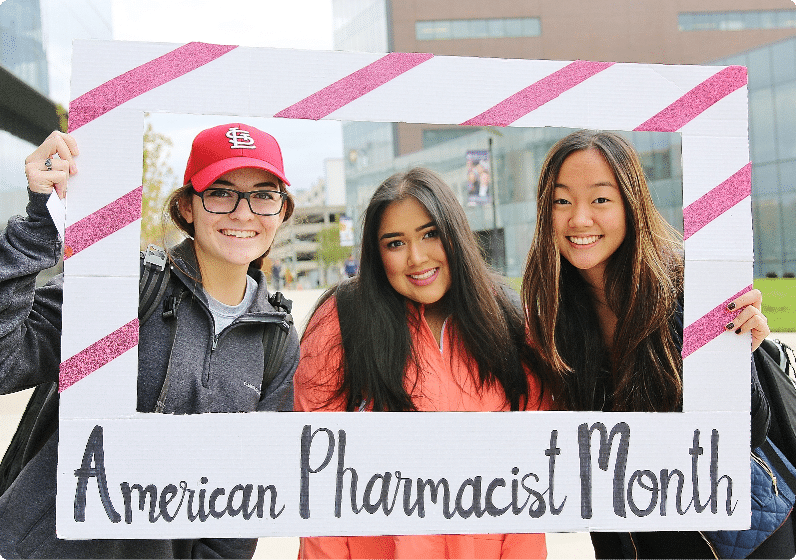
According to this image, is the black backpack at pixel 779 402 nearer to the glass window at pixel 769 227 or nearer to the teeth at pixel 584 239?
the teeth at pixel 584 239

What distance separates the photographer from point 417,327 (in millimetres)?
1807

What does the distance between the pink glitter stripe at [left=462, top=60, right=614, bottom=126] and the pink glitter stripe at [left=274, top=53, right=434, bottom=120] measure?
247mm

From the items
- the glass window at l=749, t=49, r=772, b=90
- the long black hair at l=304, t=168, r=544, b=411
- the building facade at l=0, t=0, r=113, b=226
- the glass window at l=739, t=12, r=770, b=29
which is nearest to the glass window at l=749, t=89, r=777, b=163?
the glass window at l=749, t=49, r=772, b=90

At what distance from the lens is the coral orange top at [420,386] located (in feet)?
5.75

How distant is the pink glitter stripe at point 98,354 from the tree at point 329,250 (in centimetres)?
55

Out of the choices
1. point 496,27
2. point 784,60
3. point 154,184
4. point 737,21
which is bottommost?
point 154,184

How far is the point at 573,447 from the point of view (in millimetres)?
1740

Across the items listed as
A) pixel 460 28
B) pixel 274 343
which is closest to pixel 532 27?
pixel 460 28

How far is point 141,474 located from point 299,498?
1.41 feet

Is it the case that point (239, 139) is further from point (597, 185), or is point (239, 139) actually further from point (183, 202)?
point (597, 185)

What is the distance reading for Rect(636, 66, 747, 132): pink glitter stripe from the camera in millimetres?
1784

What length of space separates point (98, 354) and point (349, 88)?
1.00 metres

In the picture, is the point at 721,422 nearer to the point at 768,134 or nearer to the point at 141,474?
the point at 141,474

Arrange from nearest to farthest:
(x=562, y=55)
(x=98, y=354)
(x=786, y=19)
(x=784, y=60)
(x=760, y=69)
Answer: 1. (x=98, y=354)
2. (x=784, y=60)
3. (x=760, y=69)
4. (x=786, y=19)
5. (x=562, y=55)
